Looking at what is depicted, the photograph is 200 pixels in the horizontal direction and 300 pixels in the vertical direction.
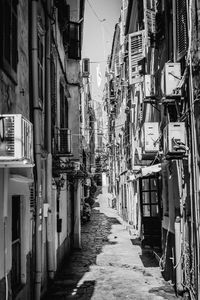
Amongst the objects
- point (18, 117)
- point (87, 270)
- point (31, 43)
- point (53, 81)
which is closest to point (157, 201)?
point (87, 270)

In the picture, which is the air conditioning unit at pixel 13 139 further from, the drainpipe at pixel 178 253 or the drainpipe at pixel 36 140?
the drainpipe at pixel 178 253

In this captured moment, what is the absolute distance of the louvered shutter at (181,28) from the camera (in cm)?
866

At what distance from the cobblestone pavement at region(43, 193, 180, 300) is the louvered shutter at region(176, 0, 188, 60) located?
595 cm

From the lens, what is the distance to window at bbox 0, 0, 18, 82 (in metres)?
5.96

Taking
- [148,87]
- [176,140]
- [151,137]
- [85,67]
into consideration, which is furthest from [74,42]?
[85,67]

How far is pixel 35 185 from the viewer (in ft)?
29.1

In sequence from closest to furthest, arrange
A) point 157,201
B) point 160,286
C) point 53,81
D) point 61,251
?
point 160,286
point 53,81
point 61,251
point 157,201

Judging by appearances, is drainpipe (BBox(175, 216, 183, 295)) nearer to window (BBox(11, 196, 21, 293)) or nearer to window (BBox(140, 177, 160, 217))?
window (BBox(11, 196, 21, 293))

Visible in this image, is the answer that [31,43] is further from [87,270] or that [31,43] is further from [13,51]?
[87,270]

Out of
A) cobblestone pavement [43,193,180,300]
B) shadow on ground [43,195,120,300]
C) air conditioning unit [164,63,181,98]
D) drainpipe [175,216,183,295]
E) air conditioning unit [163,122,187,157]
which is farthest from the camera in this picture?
shadow on ground [43,195,120,300]

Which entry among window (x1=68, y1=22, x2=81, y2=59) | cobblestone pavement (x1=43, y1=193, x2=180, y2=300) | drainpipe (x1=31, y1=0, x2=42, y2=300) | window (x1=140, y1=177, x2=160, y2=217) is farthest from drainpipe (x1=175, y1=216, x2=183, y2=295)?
window (x1=68, y1=22, x2=81, y2=59)

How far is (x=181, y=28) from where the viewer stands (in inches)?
354

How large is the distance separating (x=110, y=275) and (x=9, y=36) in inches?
335

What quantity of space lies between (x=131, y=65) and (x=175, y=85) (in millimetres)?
7161
